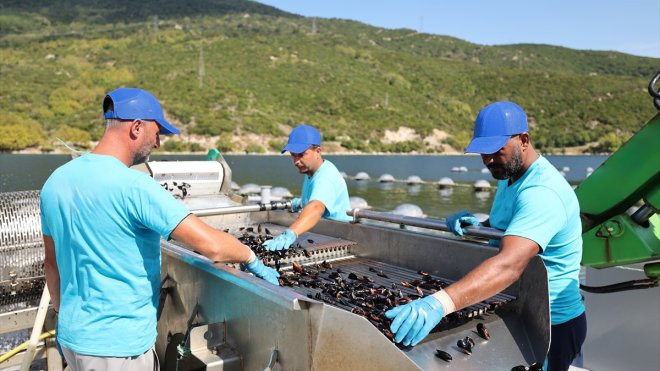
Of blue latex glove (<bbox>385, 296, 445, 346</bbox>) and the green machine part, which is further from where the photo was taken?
the green machine part

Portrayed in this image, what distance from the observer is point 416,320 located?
2.27 meters

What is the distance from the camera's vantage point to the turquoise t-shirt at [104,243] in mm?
2234

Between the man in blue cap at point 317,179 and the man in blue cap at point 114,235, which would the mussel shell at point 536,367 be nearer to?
the man in blue cap at point 114,235

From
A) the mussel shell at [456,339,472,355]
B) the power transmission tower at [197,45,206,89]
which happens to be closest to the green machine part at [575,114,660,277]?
the mussel shell at [456,339,472,355]

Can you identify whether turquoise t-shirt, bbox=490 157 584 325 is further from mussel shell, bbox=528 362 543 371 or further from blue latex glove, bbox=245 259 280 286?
blue latex glove, bbox=245 259 280 286

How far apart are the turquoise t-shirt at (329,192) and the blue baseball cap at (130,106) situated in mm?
2219

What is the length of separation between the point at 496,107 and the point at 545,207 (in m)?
0.63

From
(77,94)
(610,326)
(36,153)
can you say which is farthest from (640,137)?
(77,94)

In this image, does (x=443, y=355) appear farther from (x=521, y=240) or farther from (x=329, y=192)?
(x=329, y=192)

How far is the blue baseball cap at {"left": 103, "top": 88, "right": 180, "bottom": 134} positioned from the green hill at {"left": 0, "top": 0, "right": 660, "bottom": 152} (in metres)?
51.5

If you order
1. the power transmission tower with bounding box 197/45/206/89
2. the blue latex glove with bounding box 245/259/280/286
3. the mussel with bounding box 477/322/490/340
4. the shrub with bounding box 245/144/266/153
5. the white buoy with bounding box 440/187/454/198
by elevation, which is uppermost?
the power transmission tower with bounding box 197/45/206/89

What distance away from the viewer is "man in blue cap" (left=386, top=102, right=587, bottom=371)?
2.34 meters

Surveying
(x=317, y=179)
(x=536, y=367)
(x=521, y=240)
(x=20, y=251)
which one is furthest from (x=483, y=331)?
(x=20, y=251)

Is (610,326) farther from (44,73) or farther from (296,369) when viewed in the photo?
(44,73)
